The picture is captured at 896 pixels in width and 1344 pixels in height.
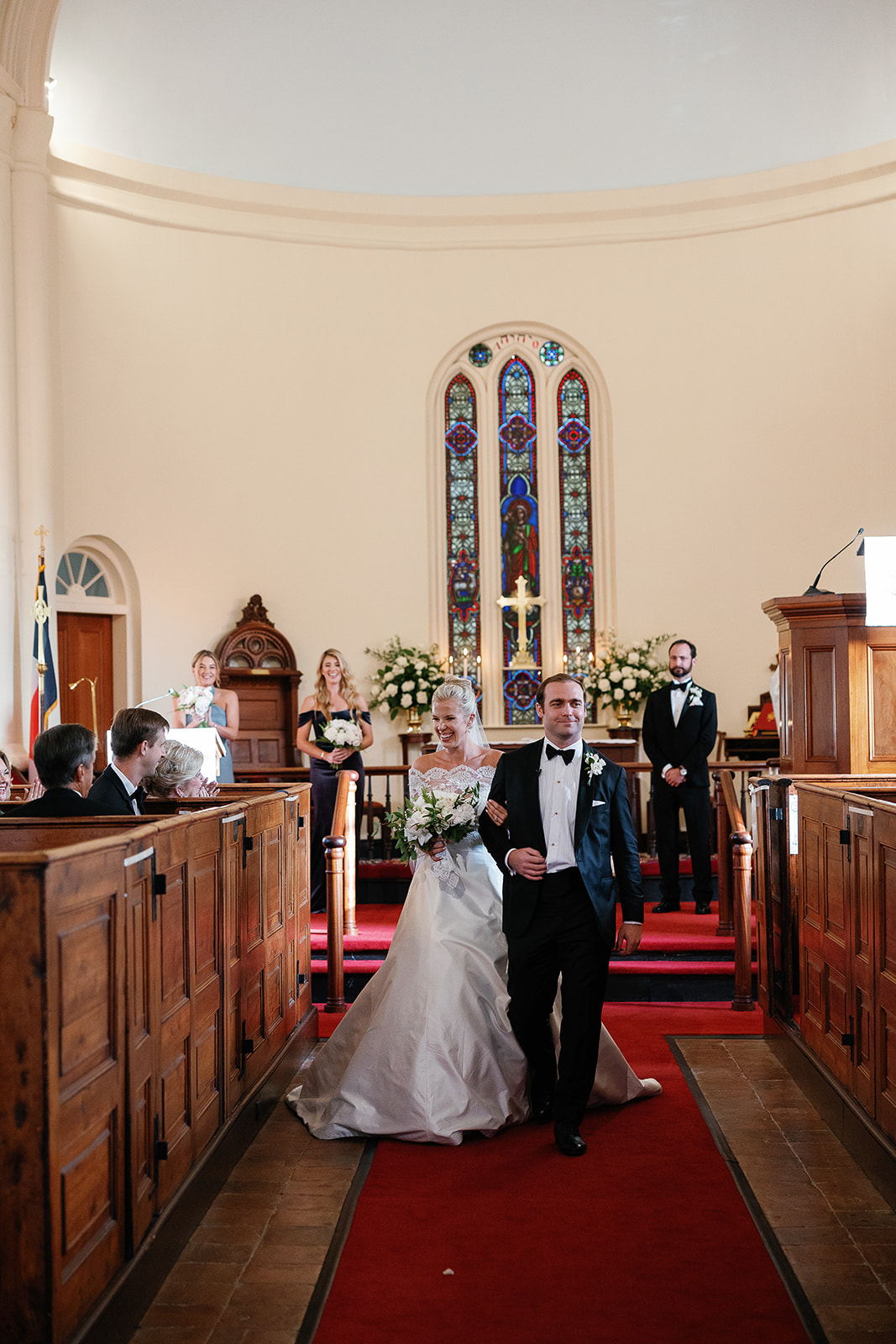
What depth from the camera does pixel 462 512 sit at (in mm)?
13406

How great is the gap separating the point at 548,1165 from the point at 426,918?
1049mm

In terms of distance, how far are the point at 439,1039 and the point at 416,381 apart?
9726 mm

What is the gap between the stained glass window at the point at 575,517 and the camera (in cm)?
1320

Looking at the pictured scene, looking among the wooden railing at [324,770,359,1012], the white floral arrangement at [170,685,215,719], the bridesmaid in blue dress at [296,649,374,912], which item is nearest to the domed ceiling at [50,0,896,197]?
the white floral arrangement at [170,685,215,719]

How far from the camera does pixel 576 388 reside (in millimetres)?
13430

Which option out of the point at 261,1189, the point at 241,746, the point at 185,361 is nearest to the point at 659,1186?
the point at 261,1189

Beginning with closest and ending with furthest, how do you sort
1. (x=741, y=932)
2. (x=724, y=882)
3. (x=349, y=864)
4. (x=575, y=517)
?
(x=741, y=932) < (x=724, y=882) < (x=349, y=864) < (x=575, y=517)

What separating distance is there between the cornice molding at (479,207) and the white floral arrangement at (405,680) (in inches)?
174

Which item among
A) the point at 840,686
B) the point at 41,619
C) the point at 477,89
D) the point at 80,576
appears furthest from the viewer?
the point at 477,89

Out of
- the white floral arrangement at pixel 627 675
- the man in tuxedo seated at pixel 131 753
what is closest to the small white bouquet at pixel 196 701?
the man in tuxedo seated at pixel 131 753

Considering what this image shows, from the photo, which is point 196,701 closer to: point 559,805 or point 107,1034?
point 559,805

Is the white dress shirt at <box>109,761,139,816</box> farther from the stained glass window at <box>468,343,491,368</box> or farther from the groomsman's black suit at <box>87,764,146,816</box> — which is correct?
the stained glass window at <box>468,343,491,368</box>

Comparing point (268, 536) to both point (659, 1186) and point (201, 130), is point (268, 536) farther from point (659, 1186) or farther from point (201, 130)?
point (659, 1186)

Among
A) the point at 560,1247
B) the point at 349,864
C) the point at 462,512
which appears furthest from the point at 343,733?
the point at 462,512
